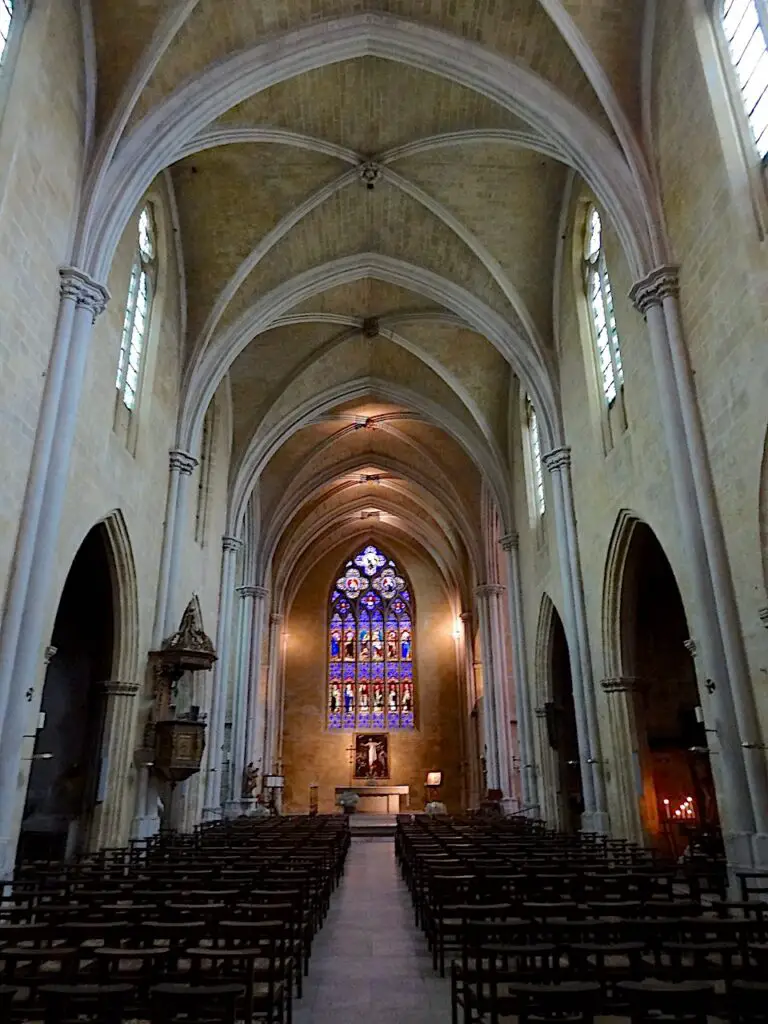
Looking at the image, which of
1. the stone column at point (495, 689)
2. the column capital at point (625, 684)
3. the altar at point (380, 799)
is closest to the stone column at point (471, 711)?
the altar at point (380, 799)

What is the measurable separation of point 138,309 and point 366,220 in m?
5.60

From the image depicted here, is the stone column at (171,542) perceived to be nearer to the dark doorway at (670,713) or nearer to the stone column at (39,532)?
the stone column at (39,532)

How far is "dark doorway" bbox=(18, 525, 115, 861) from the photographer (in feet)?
46.7

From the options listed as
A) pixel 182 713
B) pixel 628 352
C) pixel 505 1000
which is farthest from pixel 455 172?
pixel 505 1000

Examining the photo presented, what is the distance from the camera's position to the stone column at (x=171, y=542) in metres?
14.7

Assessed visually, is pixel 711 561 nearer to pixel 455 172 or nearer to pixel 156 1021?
pixel 156 1021

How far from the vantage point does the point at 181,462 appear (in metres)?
15.8

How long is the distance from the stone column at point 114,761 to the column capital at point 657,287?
409 inches

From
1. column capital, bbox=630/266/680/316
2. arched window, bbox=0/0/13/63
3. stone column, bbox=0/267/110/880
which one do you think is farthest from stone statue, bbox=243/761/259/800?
arched window, bbox=0/0/13/63

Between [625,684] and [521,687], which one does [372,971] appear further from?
[521,687]

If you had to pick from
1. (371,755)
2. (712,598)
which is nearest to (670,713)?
(712,598)

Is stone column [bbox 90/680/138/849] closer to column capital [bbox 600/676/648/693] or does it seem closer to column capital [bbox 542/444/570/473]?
column capital [bbox 600/676/648/693]

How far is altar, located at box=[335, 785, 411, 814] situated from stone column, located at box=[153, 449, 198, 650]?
700 inches

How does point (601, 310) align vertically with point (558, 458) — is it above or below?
above
